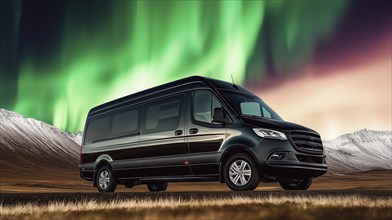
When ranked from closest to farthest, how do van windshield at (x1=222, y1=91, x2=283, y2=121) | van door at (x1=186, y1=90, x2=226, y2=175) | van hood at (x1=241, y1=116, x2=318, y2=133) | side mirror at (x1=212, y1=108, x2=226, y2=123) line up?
van hood at (x1=241, y1=116, x2=318, y2=133)
side mirror at (x1=212, y1=108, x2=226, y2=123)
van door at (x1=186, y1=90, x2=226, y2=175)
van windshield at (x1=222, y1=91, x2=283, y2=121)

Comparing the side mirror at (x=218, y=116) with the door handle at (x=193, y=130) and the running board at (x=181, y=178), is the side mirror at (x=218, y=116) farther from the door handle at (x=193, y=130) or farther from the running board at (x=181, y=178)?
the running board at (x=181, y=178)

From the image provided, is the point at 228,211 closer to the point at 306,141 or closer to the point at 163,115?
the point at 306,141

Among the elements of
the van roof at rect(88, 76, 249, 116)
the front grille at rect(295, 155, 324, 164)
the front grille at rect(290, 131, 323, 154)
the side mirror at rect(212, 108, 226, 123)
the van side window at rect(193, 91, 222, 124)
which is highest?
the van roof at rect(88, 76, 249, 116)

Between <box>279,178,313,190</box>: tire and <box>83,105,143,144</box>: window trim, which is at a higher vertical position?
<box>83,105,143,144</box>: window trim

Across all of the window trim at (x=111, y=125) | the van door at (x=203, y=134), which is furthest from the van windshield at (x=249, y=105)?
the window trim at (x=111, y=125)

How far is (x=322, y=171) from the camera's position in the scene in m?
12.0

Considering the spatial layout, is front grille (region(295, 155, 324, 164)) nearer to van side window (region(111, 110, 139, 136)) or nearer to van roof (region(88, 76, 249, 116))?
van roof (region(88, 76, 249, 116))

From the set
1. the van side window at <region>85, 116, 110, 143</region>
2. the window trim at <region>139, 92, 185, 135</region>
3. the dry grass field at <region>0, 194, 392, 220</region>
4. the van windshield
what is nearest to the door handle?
the window trim at <region>139, 92, 185, 135</region>

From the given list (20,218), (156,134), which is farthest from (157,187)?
(20,218)

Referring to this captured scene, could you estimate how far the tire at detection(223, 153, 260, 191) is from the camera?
35.6 feet

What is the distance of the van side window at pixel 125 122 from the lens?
14807mm

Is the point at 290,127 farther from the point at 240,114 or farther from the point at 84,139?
the point at 84,139

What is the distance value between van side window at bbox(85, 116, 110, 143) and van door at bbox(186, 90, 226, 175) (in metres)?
4.71

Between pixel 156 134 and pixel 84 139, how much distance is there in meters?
5.10
